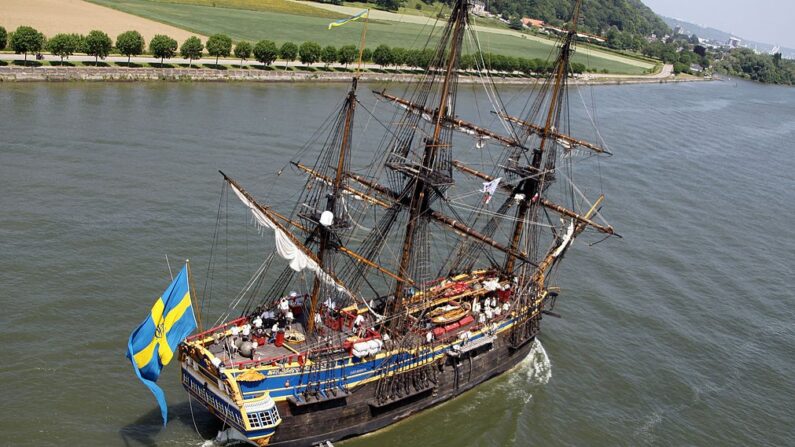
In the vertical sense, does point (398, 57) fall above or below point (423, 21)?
below

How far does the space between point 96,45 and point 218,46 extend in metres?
15.3

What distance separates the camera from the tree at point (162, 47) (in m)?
80.9

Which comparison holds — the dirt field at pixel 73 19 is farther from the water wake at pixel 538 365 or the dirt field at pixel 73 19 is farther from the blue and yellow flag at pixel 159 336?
the water wake at pixel 538 365

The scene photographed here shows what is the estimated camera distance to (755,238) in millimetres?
59969

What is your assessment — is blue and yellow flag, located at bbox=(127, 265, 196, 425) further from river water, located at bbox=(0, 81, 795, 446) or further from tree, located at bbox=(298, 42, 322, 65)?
tree, located at bbox=(298, 42, 322, 65)

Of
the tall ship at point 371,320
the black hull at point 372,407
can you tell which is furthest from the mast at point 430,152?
the black hull at point 372,407

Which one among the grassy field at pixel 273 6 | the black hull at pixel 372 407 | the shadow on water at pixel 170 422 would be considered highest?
the grassy field at pixel 273 6

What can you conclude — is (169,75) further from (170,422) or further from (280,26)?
(170,422)

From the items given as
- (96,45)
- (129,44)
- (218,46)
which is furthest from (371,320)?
(218,46)

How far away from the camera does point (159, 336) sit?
26.1m

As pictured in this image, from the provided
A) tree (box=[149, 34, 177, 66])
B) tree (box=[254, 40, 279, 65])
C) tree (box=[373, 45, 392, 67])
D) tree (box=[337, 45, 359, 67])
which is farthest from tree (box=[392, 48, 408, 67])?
tree (box=[149, 34, 177, 66])

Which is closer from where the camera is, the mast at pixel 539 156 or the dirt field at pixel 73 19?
the mast at pixel 539 156

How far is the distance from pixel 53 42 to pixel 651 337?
209 ft

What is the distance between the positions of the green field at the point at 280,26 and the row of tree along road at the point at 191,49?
1640cm
